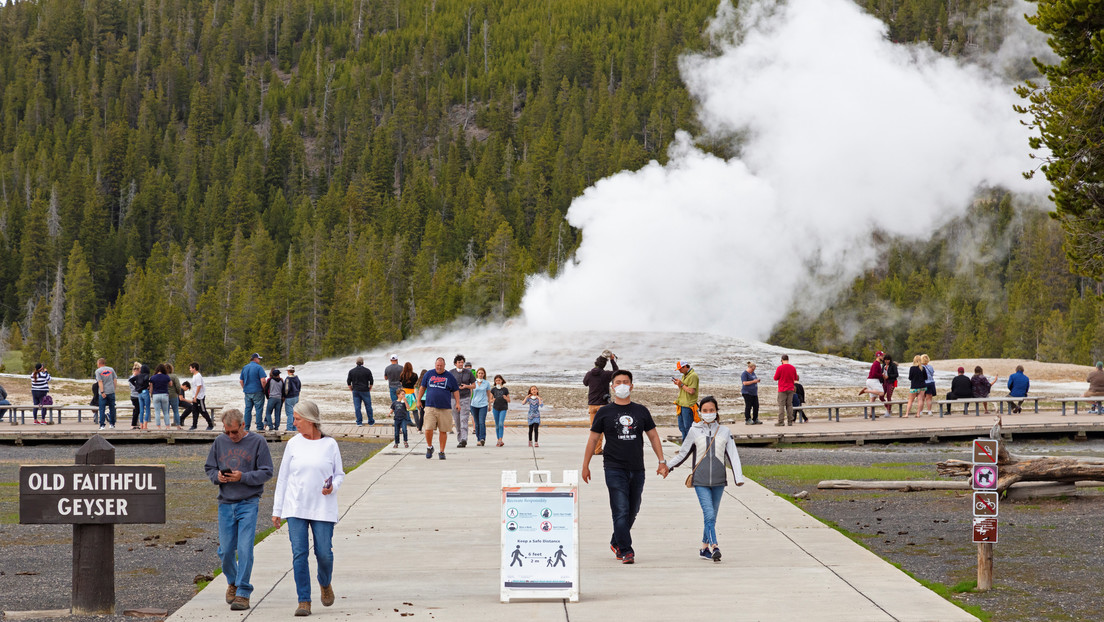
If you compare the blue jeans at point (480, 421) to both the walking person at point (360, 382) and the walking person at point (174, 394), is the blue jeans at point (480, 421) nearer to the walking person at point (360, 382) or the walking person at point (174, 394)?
the walking person at point (360, 382)

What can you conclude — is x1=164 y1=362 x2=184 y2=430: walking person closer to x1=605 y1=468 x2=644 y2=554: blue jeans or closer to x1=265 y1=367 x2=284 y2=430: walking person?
x1=265 y1=367 x2=284 y2=430: walking person

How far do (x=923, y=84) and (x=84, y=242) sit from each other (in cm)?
9734

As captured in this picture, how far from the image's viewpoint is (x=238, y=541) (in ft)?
29.6

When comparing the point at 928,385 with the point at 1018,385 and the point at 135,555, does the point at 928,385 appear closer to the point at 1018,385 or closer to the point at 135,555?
the point at 1018,385

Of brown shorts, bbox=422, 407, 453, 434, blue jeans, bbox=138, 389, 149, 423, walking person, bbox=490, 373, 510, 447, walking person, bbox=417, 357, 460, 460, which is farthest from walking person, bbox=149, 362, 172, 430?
brown shorts, bbox=422, 407, 453, 434

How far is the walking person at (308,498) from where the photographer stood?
28.8ft

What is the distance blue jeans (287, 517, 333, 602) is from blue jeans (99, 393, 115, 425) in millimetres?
20231

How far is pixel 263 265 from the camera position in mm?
131250

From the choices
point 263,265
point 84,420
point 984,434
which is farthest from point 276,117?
point 984,434

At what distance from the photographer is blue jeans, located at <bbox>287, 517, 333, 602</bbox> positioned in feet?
28.6

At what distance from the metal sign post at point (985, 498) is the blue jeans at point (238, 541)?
557cm

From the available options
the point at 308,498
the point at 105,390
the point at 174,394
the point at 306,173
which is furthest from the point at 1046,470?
Result: the point at 306,173

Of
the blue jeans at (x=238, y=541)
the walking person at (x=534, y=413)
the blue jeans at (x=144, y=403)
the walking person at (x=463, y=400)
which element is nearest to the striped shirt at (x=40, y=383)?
the blue jeans at (x=144, y=403)

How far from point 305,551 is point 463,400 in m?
14.5
